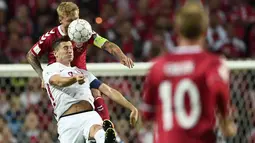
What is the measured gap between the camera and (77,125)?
7234mm

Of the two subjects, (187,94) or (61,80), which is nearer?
(187,94)

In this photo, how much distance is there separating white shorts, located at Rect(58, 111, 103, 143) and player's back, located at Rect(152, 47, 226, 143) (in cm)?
254

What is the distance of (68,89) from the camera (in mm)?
7199

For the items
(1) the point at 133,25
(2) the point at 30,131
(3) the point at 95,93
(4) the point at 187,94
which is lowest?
(2) the point at 30,131

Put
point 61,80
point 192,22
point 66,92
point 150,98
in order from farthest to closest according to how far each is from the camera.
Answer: point 66,92 < point 61,80 < point 150,98 < point 192,22

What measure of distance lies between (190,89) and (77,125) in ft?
9.08

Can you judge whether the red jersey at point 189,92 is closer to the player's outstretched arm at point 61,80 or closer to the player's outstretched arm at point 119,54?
the player's outstretched arm at point 61,80

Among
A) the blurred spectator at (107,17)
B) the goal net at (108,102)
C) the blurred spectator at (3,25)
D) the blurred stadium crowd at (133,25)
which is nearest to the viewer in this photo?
the goal net at (108,102)

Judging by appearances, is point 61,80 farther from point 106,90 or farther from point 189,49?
point 189,49

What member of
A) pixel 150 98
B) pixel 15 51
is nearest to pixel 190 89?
pixel 150 98

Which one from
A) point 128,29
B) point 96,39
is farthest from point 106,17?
point 96,39

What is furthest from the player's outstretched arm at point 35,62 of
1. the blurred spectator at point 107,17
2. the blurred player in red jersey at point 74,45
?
the blurred spectator at point 107,17

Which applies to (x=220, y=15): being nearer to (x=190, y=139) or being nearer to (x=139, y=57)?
(x=139, y=57)

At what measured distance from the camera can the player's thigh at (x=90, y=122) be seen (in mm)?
7152
